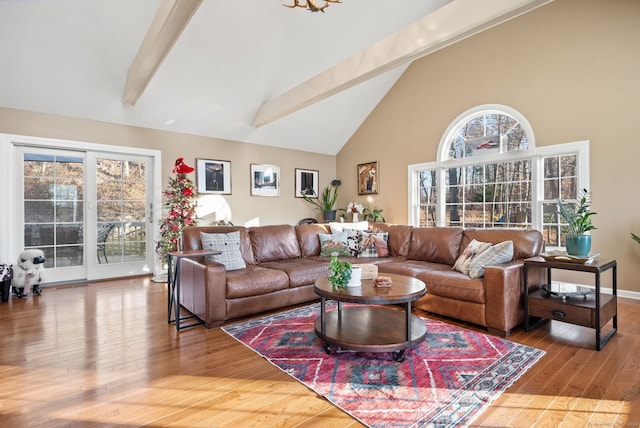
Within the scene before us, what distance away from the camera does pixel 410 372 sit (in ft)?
6.94

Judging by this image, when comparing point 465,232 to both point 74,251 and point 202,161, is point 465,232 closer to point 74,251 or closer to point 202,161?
point 202,161

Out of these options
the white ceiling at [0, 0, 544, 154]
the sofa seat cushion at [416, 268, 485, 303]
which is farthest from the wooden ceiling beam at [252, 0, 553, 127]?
the sofa seat cushion at [416, 268, 485, 303]

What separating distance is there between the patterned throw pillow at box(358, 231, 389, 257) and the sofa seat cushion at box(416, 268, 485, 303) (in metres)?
1.06

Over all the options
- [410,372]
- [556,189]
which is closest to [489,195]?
[556,189]

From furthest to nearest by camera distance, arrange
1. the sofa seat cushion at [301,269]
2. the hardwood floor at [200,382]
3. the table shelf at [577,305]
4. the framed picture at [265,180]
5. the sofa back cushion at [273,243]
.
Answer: the framed picture at [265,180], the sofa back cushion at [273,243], the sofa seat cushion at [301,269], the table shelf at [577,305], the hardwood floor at [200,382]

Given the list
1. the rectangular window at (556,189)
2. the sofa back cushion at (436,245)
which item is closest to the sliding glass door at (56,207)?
the sofa back cushion at (436,245)

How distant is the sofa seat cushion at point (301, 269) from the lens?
3.49m

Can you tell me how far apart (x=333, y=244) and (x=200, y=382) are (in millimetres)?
2605

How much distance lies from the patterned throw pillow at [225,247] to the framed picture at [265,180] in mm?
2948

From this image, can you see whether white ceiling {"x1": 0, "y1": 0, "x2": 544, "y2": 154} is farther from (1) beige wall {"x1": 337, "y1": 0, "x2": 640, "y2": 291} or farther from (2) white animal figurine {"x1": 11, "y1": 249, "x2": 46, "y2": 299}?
(2) white animal figurine {"x1": 11, "y1": 249, "x2": 46, "y2": 299}

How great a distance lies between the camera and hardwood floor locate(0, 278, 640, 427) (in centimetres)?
168

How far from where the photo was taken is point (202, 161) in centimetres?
575

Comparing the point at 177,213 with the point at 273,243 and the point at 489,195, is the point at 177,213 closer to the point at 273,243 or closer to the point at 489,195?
the point at 273,243

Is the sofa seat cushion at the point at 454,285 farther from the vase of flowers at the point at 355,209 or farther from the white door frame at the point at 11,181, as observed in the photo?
the white door frame at the point at 11,181
